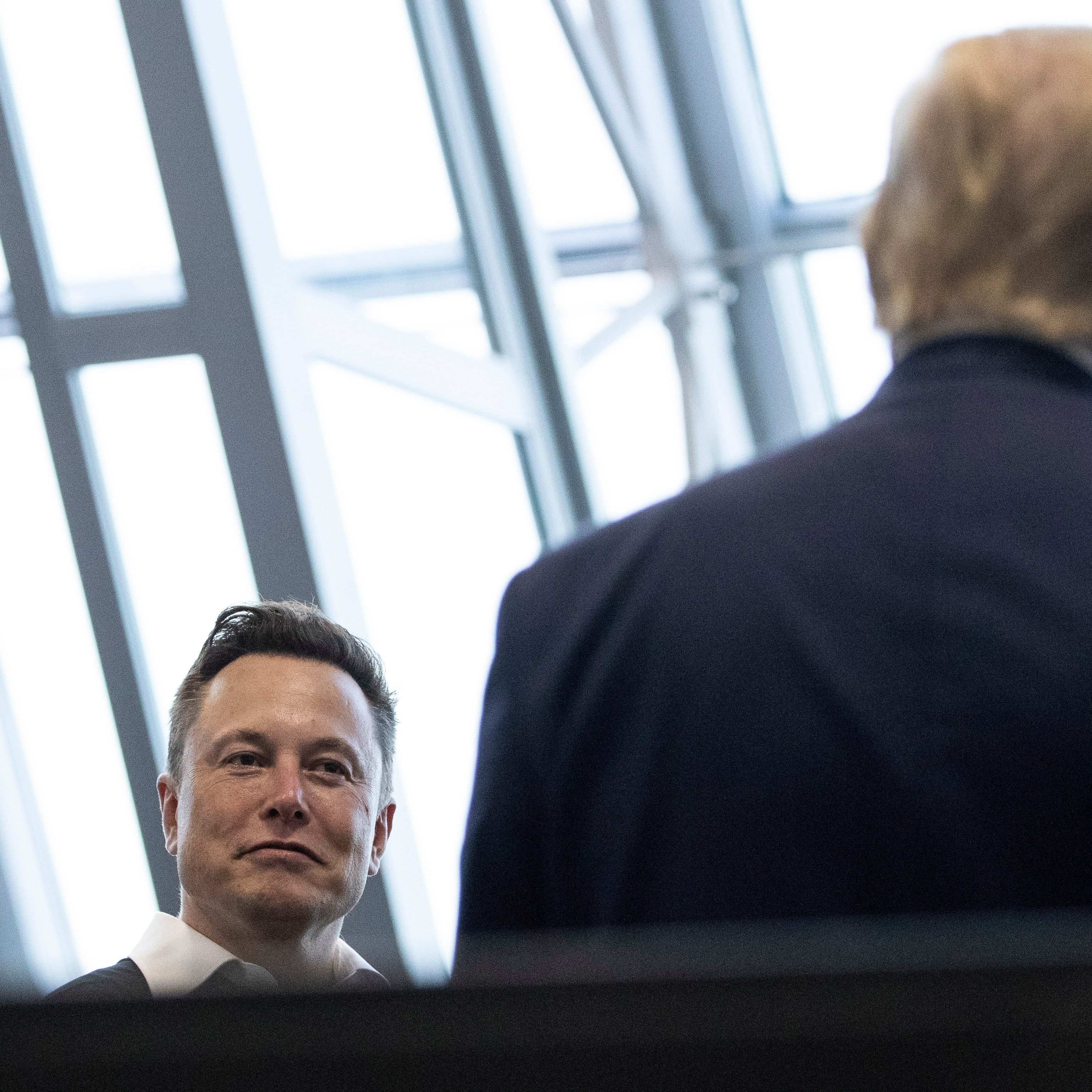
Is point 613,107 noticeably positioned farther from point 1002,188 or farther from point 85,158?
point 1002,188

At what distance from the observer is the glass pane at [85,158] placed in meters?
4.27

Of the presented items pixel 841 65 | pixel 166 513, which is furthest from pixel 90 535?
pixel 841 65


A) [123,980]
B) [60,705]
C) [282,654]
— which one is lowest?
[60,705]

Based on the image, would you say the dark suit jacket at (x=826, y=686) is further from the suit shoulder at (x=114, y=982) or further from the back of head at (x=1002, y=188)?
the suit shoulder at (x=114, y=982)

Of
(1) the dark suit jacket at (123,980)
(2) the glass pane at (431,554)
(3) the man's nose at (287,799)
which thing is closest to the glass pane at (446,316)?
(2) the glass pane at (431,554)

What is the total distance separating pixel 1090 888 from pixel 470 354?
4550 mm

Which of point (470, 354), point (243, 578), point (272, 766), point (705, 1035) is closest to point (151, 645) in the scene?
point (243, 578)

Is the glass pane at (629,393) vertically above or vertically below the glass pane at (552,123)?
below

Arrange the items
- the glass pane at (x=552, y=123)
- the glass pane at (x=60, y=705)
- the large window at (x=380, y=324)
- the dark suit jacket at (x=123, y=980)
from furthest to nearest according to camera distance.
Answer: the glass pane at (x=552, y=123), the glass pane at (x=60, y=705), the large window at (x=380, y=324), the dark suit jacket at (x=123, y=980)

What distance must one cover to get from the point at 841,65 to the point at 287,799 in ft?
17.5

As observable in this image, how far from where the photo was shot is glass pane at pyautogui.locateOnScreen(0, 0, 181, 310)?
427cm

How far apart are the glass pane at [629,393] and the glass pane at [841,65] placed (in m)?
0.91

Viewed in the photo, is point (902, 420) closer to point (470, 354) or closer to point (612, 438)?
point (470, 354)

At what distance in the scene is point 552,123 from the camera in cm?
606
